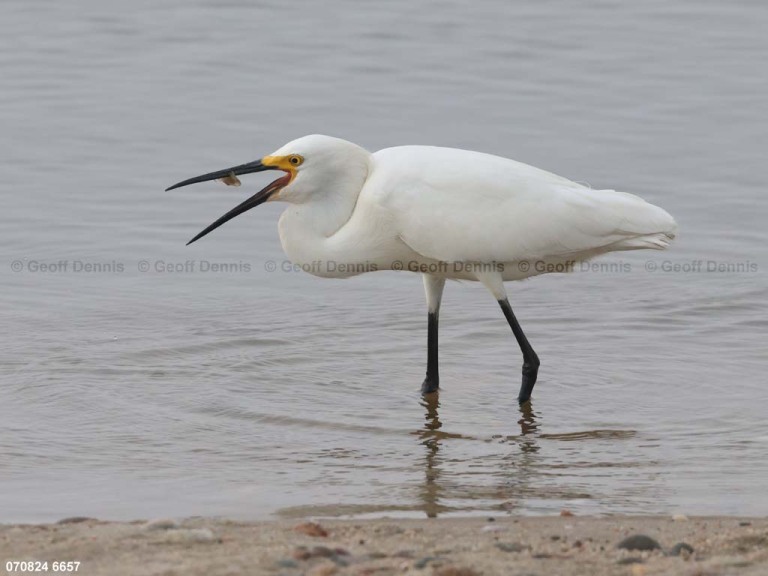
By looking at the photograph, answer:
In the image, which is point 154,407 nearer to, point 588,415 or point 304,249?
point 304,249

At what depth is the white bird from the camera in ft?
24.8

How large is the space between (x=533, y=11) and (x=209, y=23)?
14.0ft

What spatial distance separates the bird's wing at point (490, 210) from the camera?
7.60m

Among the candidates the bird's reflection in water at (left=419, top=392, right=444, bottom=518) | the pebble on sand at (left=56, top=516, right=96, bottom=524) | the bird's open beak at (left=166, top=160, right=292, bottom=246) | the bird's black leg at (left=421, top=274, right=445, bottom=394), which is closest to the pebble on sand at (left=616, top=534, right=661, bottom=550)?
the bird's reflection in water at (left=419, top=392, right=444, bottom=518)

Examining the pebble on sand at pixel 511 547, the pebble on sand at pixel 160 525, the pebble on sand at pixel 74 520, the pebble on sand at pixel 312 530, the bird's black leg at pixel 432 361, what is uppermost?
the bird's black leg at pixel 432 361

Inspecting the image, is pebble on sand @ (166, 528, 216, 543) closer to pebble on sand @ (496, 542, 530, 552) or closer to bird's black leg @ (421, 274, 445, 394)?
pebble on sand @ (496, 542, 530, 552)

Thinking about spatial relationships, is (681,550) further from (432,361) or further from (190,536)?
(432,361)

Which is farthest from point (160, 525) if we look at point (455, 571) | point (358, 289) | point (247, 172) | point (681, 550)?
point (358, 289)

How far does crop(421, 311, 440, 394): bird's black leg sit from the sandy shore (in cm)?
272

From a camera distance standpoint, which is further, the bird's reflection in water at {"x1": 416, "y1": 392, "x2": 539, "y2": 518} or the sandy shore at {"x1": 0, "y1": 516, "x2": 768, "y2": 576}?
the bird's reflection in water at {"x1": 416, "y1": 392, "x2": 539, "y2": 518}

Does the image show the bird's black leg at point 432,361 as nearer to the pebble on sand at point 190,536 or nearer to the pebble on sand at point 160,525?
the pebble on sand at point 160,525

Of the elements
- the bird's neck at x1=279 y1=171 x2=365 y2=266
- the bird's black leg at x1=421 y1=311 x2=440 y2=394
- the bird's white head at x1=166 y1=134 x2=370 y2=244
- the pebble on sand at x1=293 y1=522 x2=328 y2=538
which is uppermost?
A: the bird's white head at x1=166 y1=134 x2=370 y2=244

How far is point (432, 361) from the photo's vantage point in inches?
324

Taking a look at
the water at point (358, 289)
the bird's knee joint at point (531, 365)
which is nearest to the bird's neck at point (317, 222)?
the water at point (358, 289)
